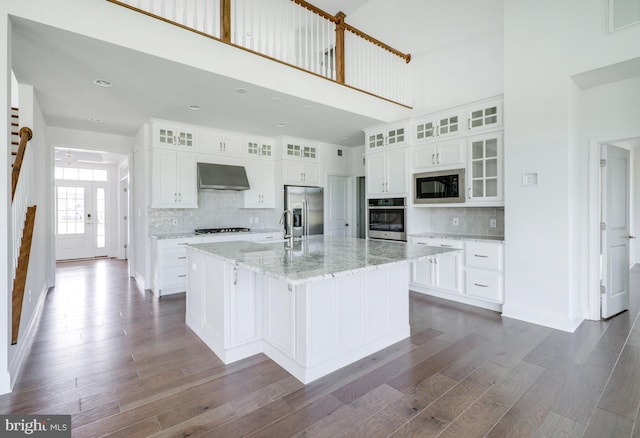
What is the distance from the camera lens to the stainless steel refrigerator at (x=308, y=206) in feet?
19.4

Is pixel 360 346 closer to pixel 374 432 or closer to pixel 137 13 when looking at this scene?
pixel 374 432

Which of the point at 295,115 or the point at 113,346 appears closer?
the point at 113,346

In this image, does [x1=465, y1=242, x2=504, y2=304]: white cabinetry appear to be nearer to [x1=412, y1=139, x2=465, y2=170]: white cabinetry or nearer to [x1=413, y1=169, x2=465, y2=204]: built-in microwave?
[x1=413, y1=169, x2=465, y2=204]: built-in microwave

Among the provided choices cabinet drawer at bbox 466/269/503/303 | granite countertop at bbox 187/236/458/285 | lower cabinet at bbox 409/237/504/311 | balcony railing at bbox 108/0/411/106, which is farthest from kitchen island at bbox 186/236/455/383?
balcony railing at bbox 108/0/411/106

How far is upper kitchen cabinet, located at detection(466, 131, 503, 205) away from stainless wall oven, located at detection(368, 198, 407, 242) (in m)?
1.03

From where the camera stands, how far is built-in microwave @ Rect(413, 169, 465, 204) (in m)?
4.27

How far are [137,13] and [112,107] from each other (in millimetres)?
1876

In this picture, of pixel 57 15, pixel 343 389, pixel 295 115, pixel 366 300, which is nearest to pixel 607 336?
pixel 366 300

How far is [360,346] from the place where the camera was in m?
2.64

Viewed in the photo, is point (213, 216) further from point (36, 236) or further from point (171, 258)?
point (36, 236)

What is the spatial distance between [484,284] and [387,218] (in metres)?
1.71

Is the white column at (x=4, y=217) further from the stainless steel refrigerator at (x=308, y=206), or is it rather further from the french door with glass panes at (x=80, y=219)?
the french door with glass panes at (x=80, y=219)

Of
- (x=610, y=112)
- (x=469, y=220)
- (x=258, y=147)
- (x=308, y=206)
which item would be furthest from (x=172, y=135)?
(x=610, y=112)

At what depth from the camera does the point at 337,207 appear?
263 inches
